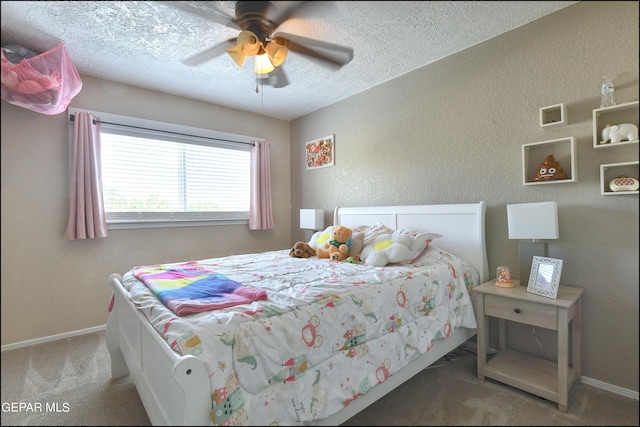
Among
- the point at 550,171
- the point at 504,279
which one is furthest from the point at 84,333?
the point at 550,171

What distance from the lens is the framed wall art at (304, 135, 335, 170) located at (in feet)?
12.0

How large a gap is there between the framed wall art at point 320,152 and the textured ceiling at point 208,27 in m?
1.96

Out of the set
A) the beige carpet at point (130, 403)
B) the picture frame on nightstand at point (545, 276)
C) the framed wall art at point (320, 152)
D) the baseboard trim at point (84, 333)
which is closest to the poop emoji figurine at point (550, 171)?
the picture frame on nightstand at point (545, 276)

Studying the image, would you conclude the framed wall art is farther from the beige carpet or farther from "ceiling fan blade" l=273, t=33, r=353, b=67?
the beige carpet

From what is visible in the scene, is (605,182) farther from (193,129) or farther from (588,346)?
(193,129)

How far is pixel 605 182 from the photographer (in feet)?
3.85

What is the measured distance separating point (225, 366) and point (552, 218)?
1.93m

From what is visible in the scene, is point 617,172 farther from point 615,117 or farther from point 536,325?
point 536,325

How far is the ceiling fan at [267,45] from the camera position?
0.95 metres

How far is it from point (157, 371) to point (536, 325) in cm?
197

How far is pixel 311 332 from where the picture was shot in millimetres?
1258

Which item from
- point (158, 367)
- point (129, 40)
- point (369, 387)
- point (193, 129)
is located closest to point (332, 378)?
point (369, 387)

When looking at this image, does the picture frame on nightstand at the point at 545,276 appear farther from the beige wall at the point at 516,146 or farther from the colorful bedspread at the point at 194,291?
the colorful bedspread at the point at 194,291

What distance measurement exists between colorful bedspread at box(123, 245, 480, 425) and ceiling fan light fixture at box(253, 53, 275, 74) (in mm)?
1085
